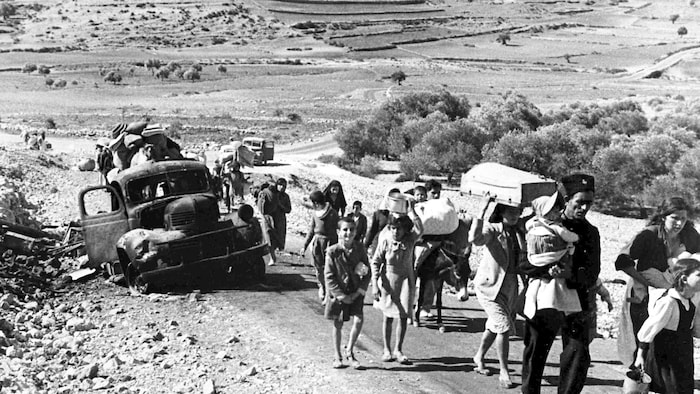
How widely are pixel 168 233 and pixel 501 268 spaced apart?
5858 mm

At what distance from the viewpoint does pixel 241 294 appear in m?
13.0

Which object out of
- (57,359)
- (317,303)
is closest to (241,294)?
(317,303)

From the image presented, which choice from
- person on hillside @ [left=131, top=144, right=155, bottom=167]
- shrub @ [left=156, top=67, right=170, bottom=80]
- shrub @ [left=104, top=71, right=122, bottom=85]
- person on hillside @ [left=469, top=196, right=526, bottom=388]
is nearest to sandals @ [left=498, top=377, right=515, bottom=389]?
person on hillside @ [left=469, top=196, right=526, bottom=388]

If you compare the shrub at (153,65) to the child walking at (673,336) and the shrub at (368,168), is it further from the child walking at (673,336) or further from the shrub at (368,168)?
the child walking at (673,336)

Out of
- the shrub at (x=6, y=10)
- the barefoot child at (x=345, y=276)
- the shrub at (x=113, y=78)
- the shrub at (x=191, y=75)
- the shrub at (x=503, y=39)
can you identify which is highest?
the barefoot child at (x=345, y=276)

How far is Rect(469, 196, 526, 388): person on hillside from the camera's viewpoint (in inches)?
341

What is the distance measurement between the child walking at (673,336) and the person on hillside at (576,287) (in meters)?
0.47

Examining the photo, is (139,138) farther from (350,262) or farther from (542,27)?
(542,27)

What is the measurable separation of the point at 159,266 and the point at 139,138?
4.06 meters

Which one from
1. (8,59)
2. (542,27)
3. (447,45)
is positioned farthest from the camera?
(542,27)

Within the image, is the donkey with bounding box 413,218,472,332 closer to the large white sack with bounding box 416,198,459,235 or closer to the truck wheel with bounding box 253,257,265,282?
the large white sack with bounding box 416,198,459,235

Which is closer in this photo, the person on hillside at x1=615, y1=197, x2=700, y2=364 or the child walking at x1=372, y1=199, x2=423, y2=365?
the person on hillside at x1=615, y1=197, x2=700, y2=364

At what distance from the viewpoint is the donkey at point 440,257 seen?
10680mm

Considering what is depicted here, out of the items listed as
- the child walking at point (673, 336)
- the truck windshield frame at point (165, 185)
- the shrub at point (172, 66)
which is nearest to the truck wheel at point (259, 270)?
the truck windshield frame at point (165, 185)
